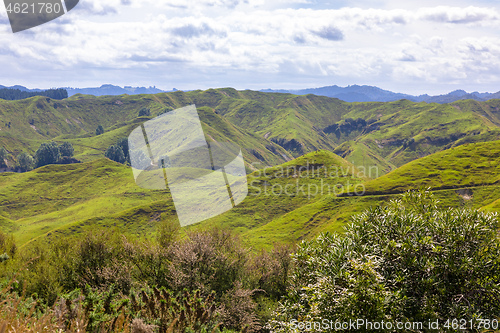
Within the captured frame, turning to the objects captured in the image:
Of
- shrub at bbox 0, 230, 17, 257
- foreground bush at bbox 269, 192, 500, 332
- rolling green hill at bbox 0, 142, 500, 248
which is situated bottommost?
rolling green hill at bbox 0, 142, 500, 248

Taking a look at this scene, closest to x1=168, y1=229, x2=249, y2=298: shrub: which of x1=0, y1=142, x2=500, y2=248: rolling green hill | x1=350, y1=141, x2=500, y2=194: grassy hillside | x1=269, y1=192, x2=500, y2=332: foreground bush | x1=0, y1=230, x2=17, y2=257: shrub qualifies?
x1=269, y1=192, x2=500, y2=332: foreground bush

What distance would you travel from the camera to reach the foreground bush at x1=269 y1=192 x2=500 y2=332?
49.3 feet

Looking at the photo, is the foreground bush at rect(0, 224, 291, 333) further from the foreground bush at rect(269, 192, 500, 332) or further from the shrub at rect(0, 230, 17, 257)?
the shrub at rect(0, 230, 17, 257)

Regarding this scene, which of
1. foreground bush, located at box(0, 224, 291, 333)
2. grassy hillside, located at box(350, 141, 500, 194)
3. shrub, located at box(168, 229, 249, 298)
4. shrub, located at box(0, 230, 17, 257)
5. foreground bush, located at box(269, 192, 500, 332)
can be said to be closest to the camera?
foreground bush, located at box(269, 192, 500, 332)

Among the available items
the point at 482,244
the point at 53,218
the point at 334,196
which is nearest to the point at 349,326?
the point at 482,244

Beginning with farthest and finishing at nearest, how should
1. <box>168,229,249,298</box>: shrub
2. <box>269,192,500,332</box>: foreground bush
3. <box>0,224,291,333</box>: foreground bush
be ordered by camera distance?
<box>168,229,249,298</box>: shrub → <box>0,224,291,333</box>: foreground bush → <box>269,192,500,332</box>: foreground bush

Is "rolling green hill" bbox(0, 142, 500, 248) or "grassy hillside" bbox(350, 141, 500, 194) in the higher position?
"grassy hillside" bbox(350, 141, 500, 194)

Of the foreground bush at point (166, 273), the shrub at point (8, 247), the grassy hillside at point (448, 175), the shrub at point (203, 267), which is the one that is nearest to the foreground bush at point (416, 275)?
the foreground bush at point (166, 273)

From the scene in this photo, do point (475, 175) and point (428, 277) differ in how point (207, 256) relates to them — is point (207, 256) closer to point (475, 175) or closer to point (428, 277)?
point (428, 277)

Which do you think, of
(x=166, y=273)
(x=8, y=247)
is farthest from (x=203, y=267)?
(x=8, y=247)

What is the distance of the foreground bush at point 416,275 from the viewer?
1503 cm

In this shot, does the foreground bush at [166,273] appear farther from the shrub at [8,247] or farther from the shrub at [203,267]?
the shrub at [8,247]

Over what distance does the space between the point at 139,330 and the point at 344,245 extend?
1415 cm

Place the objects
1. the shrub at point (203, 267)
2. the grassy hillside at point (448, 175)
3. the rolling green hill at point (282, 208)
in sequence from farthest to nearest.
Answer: the grassy hillside at point (448, 175), the rolling green hill at point (282, 208), the shrub at point (203, 267)
